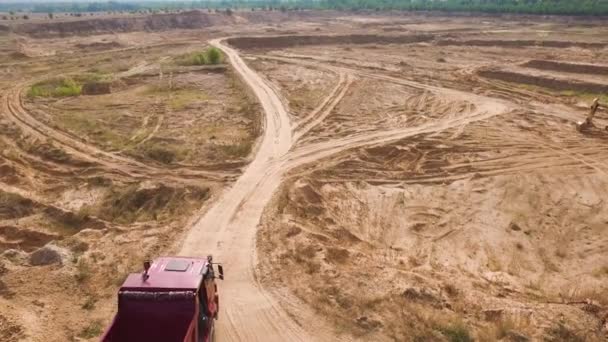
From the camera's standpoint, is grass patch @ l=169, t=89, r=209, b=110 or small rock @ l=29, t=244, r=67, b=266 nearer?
small rock @ l=29, t=244, r=67, b=266

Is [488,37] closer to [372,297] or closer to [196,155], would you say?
[196,155]

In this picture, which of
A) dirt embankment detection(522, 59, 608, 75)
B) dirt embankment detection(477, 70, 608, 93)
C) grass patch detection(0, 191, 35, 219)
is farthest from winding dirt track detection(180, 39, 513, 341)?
dirt embankment detection(522, 59, 608, 75)

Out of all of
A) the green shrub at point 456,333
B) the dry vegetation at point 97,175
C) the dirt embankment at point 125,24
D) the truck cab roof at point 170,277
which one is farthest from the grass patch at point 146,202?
the dirt embankment at point 125,24

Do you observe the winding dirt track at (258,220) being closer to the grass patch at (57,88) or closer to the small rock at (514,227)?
the small rock at (514,227)

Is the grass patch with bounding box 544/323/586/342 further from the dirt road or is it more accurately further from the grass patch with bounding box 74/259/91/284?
the grass patch with bounding box 74/259/91/284

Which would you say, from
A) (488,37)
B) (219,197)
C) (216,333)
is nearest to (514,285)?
(216,333)

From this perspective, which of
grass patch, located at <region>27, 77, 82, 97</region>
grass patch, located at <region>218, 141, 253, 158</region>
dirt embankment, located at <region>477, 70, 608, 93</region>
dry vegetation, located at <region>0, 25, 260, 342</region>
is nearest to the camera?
dry vegetation, located at <region>0, 25, 260, 342</region>
